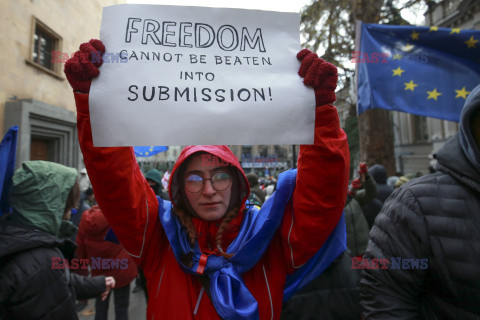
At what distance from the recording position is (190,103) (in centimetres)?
108

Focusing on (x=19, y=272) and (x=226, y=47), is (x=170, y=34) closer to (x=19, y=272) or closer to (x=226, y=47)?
(x=226, y=47)

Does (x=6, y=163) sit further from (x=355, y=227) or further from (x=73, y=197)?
(x=355, y=227)

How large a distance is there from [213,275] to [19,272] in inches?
38.8

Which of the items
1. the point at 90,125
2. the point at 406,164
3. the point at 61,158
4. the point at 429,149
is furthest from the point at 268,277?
the point at 406,164

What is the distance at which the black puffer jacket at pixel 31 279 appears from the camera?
1.43 m

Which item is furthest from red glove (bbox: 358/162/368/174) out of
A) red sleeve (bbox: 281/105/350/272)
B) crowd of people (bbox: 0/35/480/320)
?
red sleeve (bbox: 281/105/350/272)

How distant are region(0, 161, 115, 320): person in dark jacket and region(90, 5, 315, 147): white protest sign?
36.8 inches

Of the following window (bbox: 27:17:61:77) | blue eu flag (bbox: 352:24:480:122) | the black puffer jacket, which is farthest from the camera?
window (bbox: 27:17:61:77)

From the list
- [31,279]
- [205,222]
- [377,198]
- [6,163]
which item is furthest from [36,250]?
[377,198]

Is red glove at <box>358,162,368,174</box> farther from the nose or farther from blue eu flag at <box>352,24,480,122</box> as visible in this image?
the nose

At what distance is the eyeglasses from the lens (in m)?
1.46

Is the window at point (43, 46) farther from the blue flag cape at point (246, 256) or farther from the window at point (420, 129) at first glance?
the window at point (420, 129)

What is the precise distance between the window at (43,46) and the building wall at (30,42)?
65 mm

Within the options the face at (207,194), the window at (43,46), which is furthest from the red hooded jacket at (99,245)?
the window at (43,46)
